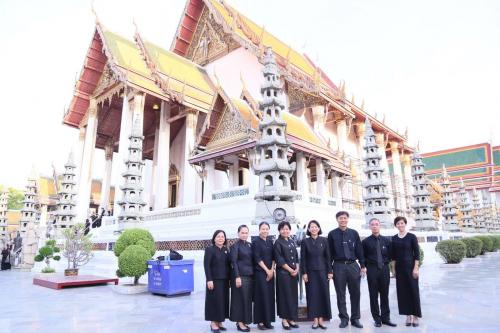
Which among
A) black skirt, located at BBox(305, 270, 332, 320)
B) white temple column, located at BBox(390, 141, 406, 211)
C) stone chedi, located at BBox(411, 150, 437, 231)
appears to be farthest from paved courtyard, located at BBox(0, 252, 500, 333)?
white temple column, located at BBox(390, 141, 406, 211)

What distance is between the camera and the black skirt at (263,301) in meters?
4.42

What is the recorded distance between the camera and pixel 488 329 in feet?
13.3

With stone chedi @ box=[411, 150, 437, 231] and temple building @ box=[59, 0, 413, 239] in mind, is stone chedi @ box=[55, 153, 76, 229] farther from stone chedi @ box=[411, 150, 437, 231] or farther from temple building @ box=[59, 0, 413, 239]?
stone chedi @ box=[411, 150, 437, 231]

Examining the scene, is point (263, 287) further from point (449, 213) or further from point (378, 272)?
point (449, 213)

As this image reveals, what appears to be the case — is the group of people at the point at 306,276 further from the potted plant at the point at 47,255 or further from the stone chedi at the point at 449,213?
the stone chedi at the point at 449,213

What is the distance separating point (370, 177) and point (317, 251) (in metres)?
9.45

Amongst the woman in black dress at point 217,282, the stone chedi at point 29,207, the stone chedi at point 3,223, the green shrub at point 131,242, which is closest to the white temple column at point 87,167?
the stone chedi at point 29,207

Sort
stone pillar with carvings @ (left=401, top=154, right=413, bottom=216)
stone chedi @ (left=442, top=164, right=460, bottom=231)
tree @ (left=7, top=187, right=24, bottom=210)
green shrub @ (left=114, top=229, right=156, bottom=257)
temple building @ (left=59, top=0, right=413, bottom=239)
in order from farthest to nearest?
tree @ (left=7, top=187, right=24, bottom=210) → stone pillar with carvings @ (left=401, top=154, right=413, bottom=216) → stone chedi @ (left=442, top=164, right=460, bottom=231) → temple building @ (left=59, top=0, right=413, bottom=239) → green shrub @ (left=114, top=229, right=156, bottom=257)

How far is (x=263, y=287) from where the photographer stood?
4.44m

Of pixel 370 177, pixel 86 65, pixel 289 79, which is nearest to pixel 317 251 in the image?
pixel 370 177

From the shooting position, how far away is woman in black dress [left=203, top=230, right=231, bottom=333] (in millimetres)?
4379

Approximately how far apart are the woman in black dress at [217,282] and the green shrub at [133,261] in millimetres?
3947

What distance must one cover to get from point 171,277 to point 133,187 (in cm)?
625

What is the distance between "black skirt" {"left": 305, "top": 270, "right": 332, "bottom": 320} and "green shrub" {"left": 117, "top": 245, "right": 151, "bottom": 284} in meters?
4.60
